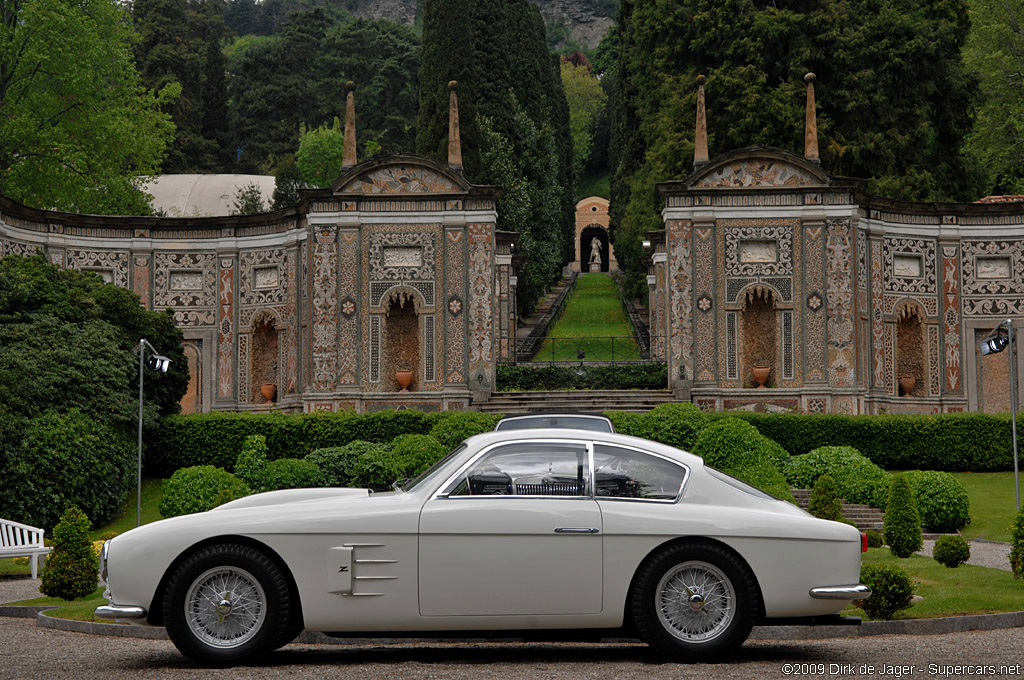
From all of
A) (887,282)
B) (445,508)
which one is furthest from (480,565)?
(887,282)

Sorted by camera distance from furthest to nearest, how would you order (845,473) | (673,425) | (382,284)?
1. (382,284)
2. (673,425)
3. (845,473)

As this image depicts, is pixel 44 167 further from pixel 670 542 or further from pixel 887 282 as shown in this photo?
pixel 670 542

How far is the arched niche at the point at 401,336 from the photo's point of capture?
3412cm

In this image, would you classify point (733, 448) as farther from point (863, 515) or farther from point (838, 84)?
point (838, 84)

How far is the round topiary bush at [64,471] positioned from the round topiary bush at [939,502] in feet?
50.5

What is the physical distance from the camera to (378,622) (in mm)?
8672

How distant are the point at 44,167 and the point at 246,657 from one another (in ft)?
120

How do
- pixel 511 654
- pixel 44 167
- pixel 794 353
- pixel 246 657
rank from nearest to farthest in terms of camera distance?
pixel 246 657
pixel 511 654
pixel 794 353
pixel 44 167

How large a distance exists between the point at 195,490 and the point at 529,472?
46.9 feet

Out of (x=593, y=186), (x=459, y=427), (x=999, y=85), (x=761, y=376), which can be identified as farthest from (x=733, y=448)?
(x=593, y=186)

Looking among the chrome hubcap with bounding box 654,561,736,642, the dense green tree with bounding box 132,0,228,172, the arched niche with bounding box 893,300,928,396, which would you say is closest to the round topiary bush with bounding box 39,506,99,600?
the chrome hubcap with bounding box 654,561,736,642

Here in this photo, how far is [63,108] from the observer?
4194 centimetres

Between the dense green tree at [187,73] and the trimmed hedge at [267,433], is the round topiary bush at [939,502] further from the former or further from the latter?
the dense green tree at [187,73]

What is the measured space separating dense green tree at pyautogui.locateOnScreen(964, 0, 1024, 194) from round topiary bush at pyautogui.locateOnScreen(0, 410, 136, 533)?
121 feet
